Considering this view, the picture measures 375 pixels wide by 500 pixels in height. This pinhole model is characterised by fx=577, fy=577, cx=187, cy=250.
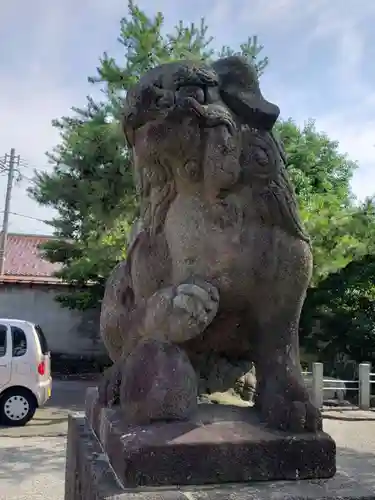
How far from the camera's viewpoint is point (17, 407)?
6875 millimetres

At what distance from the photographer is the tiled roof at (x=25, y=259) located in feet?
59.2

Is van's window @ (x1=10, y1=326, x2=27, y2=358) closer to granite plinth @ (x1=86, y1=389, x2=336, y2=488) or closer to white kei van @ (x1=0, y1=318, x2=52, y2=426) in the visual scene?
white kei van @ (x1=0, y1=318, x2=52, y2=426)

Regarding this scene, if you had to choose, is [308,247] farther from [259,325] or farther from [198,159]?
[198,159]

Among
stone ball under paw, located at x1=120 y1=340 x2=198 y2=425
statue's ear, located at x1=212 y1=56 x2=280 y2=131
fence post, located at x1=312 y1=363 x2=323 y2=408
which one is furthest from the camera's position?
fence post, located at x1=312 y1=363 x2=323 y2=408

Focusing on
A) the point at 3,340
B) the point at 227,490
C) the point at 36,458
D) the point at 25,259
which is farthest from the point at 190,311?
the point at 25,259

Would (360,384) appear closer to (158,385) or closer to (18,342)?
(18,342)

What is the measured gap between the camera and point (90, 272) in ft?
28.5

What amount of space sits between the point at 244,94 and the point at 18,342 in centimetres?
585

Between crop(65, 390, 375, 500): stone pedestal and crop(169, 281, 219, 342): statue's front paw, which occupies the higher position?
crop(169, 281, 219, 342): statue's front paw

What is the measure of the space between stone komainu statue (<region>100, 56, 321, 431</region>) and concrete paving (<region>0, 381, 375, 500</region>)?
1.88 m

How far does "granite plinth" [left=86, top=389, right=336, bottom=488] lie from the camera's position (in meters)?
1.46

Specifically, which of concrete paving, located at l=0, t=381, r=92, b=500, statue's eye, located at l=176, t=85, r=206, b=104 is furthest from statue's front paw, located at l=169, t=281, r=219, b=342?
concrete paving, located at l=0, t=381, r=92, b=500

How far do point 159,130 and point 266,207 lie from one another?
1.28 feet

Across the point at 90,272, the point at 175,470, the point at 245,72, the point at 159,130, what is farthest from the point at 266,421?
the point at 90,272
